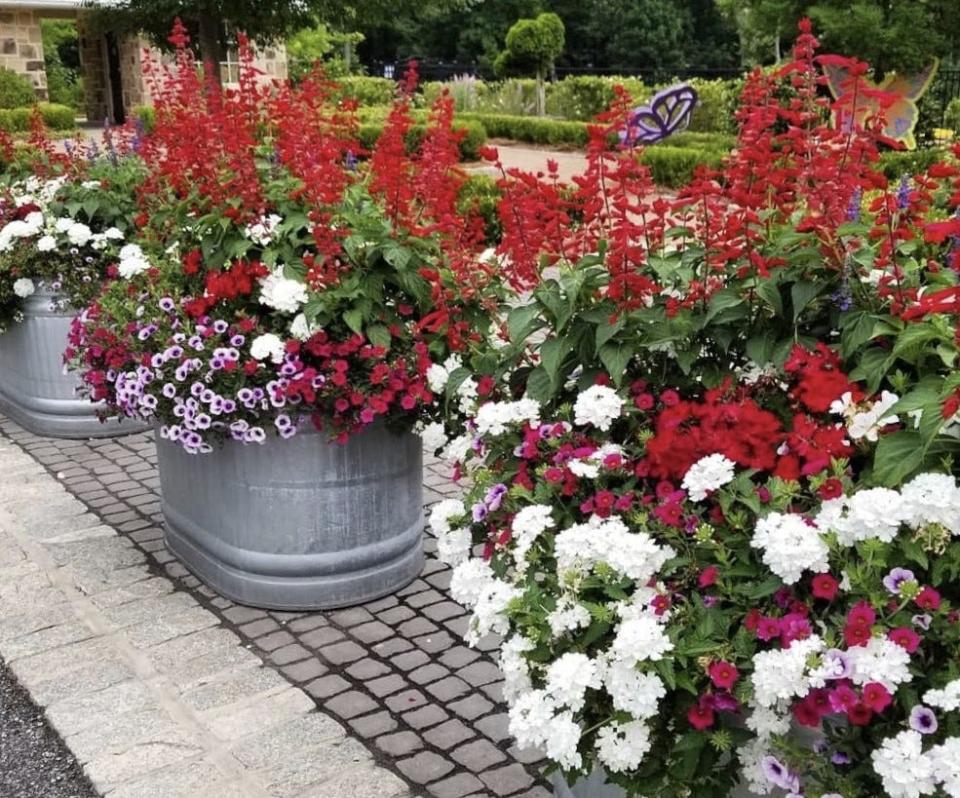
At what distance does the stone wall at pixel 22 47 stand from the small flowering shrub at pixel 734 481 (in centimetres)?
2544

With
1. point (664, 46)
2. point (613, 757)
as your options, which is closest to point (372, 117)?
point (613, 757)

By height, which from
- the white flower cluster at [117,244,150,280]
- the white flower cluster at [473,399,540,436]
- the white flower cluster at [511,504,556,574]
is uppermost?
the white flower cluster at [117,244,150,280]

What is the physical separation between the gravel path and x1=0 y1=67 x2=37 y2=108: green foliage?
73.8 feet

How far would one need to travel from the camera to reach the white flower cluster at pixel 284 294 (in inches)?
131

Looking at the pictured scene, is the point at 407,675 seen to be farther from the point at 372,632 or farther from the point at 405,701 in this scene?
the point at 372,632

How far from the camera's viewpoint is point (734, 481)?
6.72ft

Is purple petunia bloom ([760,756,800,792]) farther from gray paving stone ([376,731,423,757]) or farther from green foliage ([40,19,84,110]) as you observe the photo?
green foliage ([40,19,84,110])

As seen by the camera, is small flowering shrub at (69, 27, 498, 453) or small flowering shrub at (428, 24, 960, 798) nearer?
small flowering shrub at (428, 24, 960, 798)

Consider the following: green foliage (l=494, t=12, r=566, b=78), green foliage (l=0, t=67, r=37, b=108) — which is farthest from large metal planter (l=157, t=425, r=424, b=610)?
green foliage (l=494, t=12, r=566, b=78)

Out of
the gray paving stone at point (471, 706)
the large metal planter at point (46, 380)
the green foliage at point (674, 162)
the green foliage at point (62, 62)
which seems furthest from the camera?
the green foliage at point (62, 62)

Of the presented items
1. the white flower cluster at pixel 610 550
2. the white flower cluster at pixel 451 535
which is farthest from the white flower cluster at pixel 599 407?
the white flower cluster at pixel 451 535

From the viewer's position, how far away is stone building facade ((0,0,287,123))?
24.9 metres

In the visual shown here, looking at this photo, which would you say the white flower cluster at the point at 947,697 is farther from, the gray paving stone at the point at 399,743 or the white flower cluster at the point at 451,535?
the gray paving stone at the point at 399,743

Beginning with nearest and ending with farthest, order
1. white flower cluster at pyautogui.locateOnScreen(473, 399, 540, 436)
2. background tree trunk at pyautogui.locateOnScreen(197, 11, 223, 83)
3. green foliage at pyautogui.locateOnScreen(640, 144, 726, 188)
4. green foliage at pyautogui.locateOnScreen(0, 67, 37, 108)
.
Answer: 1. white flower cluster at pyautogui.locateOnScreen(473, 399, 540, 436)
2. background tree trunk at pyautogui.locateOnScreen(197, 11, 223, 83)
3. green foliage at pyautogui.locateOnScreen(640, 144, 726, 188)
4. green foliage at pyautogui.locateOnScreen(0, 67, 37, 108)
